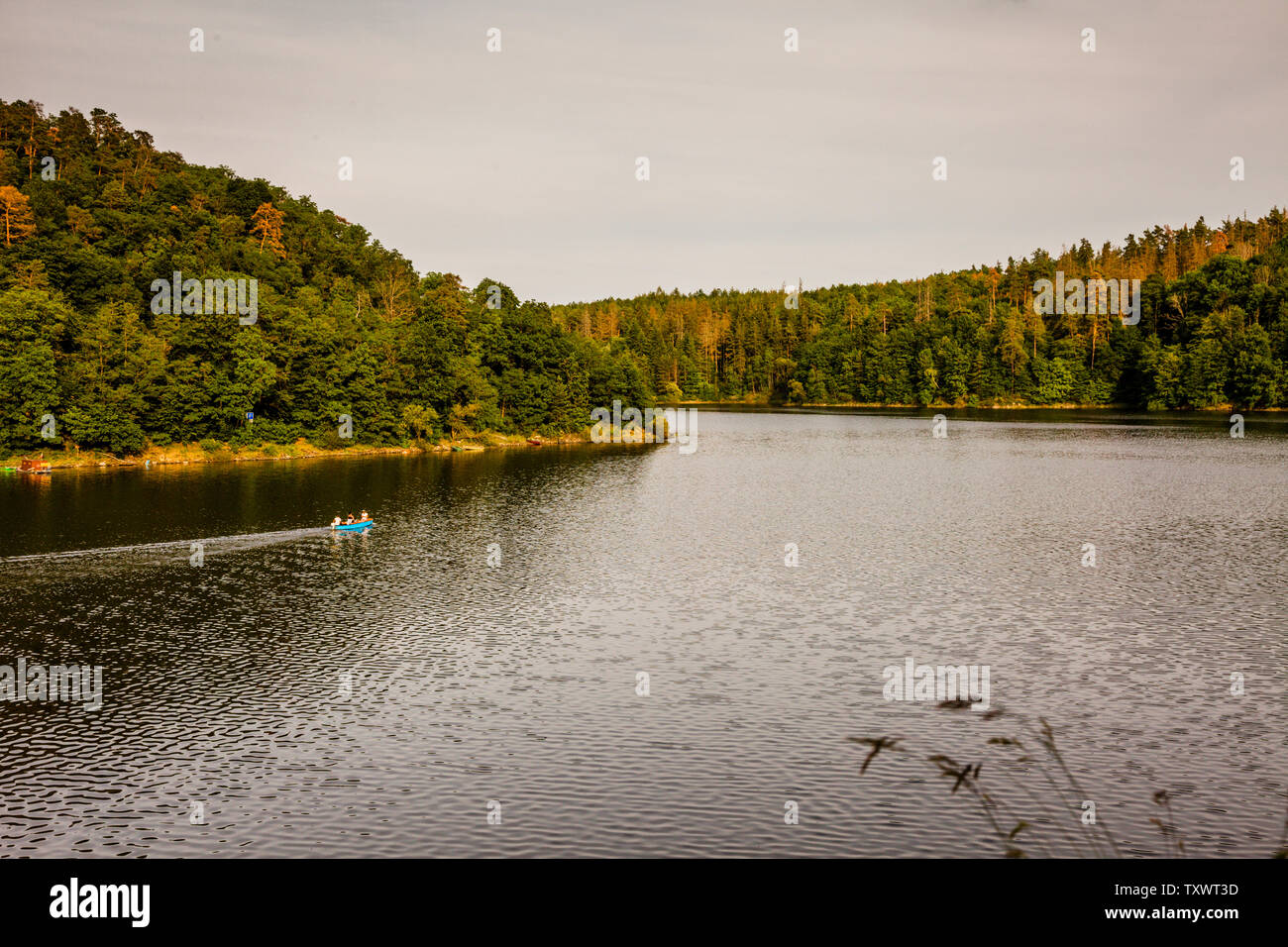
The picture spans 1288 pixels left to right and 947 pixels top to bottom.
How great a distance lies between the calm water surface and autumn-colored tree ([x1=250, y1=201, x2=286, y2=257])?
108m

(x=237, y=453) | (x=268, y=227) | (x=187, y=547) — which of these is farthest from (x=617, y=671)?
(x=268, y=227)

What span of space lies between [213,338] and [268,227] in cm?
7046

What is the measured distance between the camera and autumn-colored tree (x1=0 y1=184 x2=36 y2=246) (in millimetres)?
133275

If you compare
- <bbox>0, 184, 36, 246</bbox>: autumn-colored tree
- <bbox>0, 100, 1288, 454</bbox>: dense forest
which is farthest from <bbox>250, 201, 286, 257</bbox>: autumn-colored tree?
<bbox>0, 184, 36, 246</bbox>: autumn-colored tree

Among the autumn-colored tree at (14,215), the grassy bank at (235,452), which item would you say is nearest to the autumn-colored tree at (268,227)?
the autumn-colored tree at (14,215)

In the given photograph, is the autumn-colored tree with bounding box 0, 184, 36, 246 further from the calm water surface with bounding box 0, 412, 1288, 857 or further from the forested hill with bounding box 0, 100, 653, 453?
the calm water surface with bounding box 0, 412, 1288, 857

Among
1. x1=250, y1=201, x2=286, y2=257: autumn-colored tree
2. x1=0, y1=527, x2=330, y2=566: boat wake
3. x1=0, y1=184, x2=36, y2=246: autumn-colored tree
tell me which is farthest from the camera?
x1=250, y1=201, x2=286, y2=257: autumn-colored tree

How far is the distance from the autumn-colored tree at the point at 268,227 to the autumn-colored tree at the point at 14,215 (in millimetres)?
45157

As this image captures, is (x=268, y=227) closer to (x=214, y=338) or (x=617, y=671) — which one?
(x=214, y=338)

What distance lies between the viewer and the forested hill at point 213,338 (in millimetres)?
111312

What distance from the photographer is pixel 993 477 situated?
107 m

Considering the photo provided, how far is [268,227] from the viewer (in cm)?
18262
